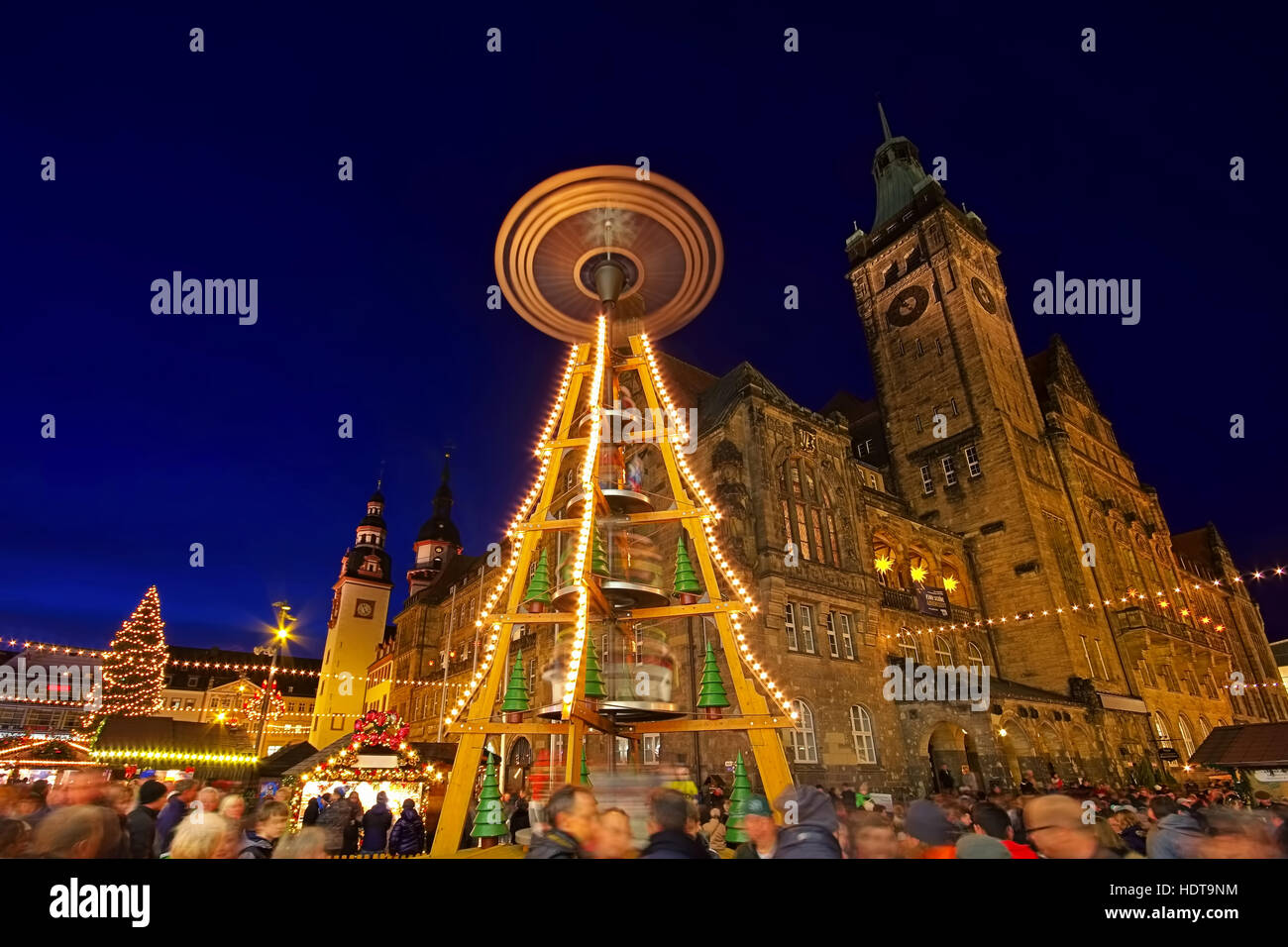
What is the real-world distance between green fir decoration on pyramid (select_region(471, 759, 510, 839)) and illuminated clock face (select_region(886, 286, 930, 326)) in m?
40.0

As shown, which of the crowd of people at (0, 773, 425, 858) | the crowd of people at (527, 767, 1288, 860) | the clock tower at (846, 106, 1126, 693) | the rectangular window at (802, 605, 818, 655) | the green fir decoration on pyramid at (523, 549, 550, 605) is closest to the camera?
the crowd of people at (527, 767, 1288, 860)

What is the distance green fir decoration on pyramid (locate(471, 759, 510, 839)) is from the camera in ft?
21.6

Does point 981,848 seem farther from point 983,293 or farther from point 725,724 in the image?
point 983,293

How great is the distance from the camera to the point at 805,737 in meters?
20.0

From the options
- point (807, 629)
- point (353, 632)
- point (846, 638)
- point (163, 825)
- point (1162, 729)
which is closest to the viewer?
point (163, 825)

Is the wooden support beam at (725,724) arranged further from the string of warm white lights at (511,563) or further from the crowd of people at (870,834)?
the crowd of people at (870,834)

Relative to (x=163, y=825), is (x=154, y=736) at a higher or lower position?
lower

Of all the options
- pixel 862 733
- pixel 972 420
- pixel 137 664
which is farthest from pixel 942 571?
pixel 137 664

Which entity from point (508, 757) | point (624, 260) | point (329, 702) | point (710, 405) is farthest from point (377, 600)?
point (624, 260)

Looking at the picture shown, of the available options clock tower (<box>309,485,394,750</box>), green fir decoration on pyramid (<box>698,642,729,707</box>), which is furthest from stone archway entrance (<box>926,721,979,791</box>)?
clock tower (<box>309,485,394,750</box>)

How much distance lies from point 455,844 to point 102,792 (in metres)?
3.28

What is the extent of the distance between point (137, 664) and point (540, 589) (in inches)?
1528

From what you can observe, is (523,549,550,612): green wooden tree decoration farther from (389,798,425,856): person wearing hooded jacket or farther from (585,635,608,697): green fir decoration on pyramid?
(389,798,425,856): person wearing hooded jacket
